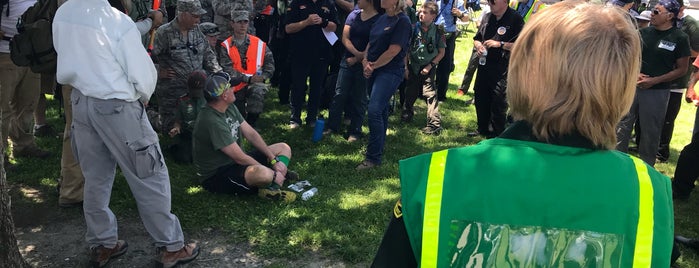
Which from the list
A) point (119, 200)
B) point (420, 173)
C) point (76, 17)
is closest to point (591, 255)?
point (420, 173)

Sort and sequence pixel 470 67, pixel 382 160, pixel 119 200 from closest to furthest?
1. pixel 119 200
2. pixel 382 160
3. pixel 470 67

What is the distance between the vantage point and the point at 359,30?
6.52 m

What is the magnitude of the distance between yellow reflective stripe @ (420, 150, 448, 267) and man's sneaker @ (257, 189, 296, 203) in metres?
3.86

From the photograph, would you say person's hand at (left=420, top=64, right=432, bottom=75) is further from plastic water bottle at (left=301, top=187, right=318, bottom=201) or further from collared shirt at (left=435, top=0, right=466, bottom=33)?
plastic water bottle at (left=301, top=187, right=318, bottom=201)

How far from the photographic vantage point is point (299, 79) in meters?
7.15

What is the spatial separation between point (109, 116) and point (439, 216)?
2759mm

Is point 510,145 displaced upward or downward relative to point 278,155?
upward

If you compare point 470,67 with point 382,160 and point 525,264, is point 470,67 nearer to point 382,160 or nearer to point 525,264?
point 382,160

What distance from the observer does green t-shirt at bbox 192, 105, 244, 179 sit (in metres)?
4.99

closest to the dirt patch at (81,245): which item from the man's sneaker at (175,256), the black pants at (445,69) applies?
the man's sneaker at (175,256)

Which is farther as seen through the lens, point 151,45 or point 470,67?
point 470,67

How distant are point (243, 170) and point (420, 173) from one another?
3.93 metres

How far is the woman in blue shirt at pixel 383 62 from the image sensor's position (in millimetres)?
5941

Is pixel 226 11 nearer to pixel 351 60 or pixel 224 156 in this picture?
pixel 351 60
